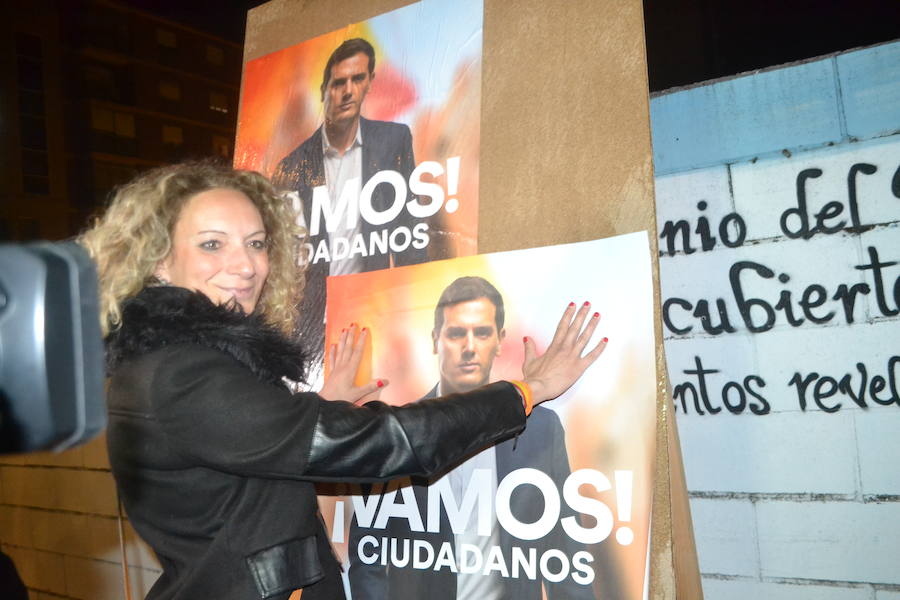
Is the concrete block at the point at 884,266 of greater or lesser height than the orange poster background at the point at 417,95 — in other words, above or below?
below

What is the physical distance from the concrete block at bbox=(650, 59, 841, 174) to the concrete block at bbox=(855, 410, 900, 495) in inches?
26.3

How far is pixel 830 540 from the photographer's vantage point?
5.39 ft

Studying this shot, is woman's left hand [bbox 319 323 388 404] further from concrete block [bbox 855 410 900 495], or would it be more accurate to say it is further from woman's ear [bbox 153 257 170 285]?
concrete block [bbox 855 410 900 495]

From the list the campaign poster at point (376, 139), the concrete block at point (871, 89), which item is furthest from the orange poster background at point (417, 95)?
the concrete block at point (871, 89)

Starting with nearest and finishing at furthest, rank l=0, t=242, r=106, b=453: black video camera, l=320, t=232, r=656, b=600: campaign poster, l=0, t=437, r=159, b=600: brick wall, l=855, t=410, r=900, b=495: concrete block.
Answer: l=0, t=242, r=106, b=453: black video camera < l=320, t=232, r=656, b=600: campaign poster < l=855, t=410, r=900, b=495: concrete block < l=0, t=437, r=159, b=600: brick wall

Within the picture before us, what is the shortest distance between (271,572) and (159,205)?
0.70 meters

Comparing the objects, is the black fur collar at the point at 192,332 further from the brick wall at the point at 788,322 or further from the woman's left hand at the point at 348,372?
the brick wall at the point at 788,322

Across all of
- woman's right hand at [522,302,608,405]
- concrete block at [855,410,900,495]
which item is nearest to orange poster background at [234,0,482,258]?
woman's right hand at [522,302,608,405]

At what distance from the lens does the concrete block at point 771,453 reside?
1639 mm

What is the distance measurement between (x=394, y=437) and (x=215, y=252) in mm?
514

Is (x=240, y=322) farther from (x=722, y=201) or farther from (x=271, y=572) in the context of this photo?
(x=722, y=201)

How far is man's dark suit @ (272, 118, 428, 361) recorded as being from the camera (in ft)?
4.86

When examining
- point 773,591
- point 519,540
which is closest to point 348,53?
point 519,540

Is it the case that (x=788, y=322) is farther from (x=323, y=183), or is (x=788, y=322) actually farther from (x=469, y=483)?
(x=323, y=183)
